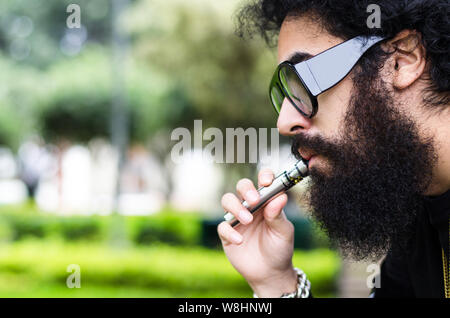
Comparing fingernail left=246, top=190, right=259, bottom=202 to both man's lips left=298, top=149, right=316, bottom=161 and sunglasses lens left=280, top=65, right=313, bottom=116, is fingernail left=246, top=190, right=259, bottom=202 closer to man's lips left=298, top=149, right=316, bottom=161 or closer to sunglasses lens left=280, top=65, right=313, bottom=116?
man's lips left=298, top=149, right=316, bottom=161

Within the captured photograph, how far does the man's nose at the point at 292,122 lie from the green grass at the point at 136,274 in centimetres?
608

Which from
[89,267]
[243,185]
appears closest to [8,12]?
[89,267]

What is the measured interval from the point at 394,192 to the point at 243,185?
590 mm

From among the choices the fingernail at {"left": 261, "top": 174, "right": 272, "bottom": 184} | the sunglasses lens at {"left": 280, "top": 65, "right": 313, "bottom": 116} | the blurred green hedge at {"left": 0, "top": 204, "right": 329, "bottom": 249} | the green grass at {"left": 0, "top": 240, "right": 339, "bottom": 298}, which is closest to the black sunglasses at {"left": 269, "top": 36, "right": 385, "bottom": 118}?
the sunglasses lens at {"left": 280, "top": 65, "right": 313, "bottom": 116}

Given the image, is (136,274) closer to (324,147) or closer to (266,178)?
(266,178)

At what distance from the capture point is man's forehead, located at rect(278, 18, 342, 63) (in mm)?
1949

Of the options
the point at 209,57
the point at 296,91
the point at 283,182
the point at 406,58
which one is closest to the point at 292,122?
the point at 296,91

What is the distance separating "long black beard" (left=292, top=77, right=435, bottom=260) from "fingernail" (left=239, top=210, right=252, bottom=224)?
26 cm

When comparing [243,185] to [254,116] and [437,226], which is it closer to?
[437,226]

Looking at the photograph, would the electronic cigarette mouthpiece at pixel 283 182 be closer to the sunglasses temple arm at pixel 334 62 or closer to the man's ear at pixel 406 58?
the sunglasses temple arm at pixel 334 62

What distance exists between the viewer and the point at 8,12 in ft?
63.3

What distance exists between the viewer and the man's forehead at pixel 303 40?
195 cm

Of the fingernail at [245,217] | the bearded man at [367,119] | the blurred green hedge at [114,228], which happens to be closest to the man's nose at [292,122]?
the bearded man at [367,119]

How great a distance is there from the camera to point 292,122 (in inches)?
78.2
